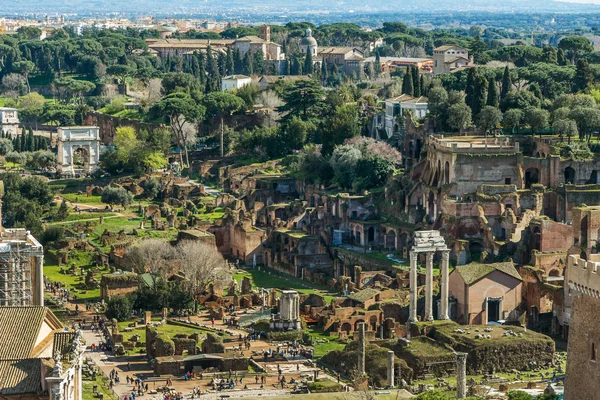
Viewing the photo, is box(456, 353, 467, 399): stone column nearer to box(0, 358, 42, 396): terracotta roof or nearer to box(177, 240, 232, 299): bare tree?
box(0, 358, 42, 396): terracotta roof

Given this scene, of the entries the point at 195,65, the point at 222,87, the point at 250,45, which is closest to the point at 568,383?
the point at 222,87

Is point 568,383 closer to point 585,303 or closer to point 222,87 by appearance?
point 585,303

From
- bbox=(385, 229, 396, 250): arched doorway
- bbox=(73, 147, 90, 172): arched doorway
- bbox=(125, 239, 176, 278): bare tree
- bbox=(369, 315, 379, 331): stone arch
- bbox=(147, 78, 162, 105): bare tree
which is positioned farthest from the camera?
bbox=(147, 78, 162, 105): bare tree

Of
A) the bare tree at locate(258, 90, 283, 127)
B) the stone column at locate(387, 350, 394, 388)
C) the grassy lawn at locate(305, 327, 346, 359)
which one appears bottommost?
the grassy lawn at locate(305, 327, 346, 359)

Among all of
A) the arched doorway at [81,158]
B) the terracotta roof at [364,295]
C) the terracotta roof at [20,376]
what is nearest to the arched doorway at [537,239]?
the terracotta roof at [364,295]

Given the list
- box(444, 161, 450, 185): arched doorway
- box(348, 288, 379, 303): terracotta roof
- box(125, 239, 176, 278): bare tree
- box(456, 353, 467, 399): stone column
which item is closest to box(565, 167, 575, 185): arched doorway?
box(444, 161, 450, 185): arched doorway

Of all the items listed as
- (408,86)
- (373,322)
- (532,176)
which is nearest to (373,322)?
(373,322)
